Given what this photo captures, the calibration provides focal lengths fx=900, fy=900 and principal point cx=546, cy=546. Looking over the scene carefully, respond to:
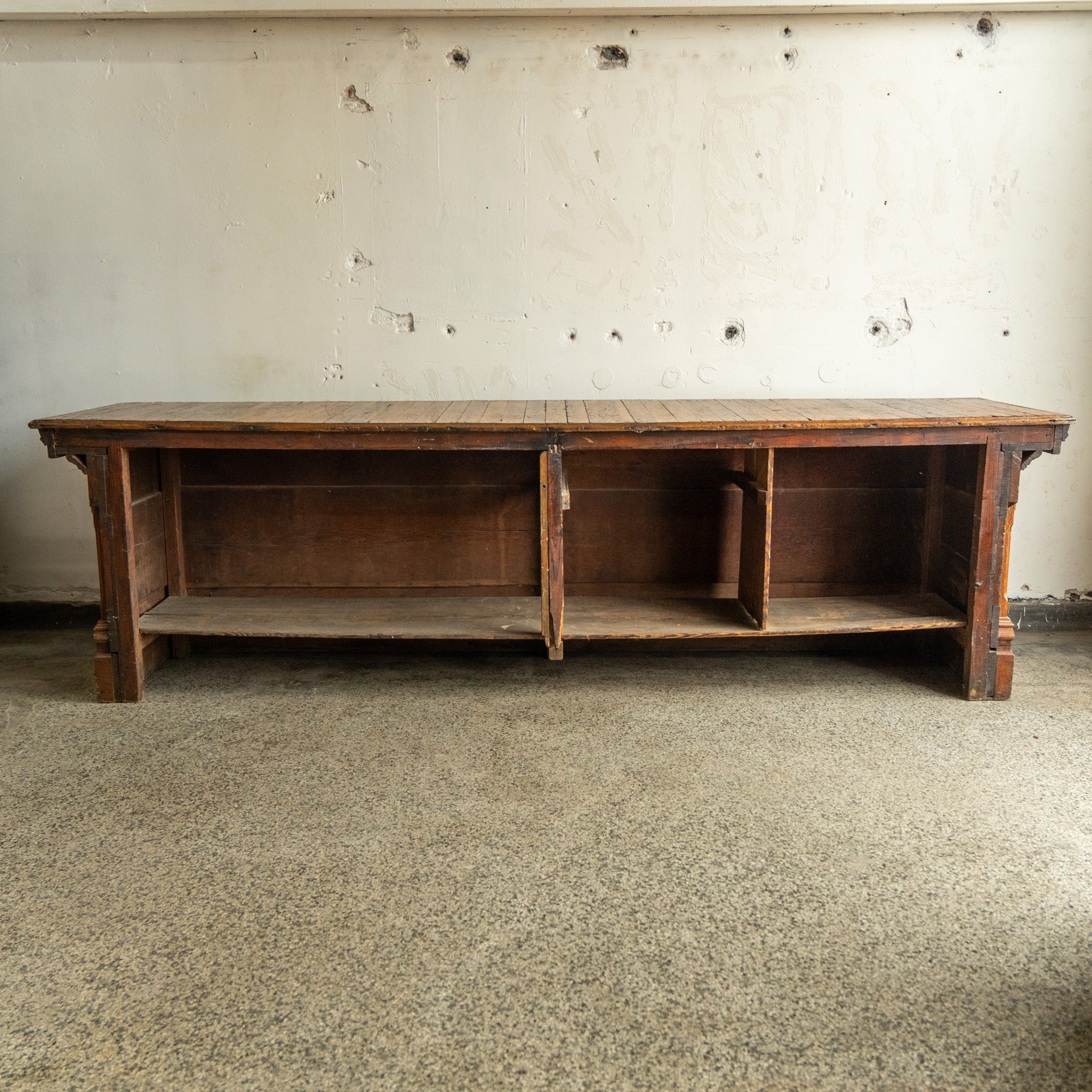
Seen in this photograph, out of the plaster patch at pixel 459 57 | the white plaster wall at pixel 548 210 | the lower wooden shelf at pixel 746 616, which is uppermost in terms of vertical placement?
the plaster patch at pixel 459 57

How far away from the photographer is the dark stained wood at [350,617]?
9.12 ft

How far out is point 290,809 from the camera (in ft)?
6.94

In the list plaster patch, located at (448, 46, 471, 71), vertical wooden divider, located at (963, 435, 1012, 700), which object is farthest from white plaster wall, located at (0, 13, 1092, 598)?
vertical wooden divider, located at (963, 435, 1012, 700)

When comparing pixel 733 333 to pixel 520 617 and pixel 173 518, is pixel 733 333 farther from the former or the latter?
pixel 173 518

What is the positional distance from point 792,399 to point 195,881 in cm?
237

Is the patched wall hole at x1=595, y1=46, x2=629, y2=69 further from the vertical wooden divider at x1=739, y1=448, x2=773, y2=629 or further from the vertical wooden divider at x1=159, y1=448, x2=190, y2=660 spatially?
the vertical wooden divider at x1=159, y1=448, x2=190, y2=660

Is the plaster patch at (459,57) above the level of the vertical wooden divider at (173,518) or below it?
above

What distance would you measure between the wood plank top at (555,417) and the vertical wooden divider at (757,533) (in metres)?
0.16

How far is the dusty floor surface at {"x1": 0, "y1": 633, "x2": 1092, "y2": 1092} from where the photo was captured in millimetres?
1375

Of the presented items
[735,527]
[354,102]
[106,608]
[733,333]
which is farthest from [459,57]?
[106,608]

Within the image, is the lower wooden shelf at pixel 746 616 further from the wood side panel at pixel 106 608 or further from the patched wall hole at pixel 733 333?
the wood side panel at pixel 106 608

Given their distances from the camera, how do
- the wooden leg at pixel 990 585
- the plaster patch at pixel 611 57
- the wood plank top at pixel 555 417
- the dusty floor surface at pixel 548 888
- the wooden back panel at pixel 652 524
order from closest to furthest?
the dusty floor surface at pixel 548 888 → the wood plank top at pixel 555 417 → the wooden leg at pixel 990 585 → the plaster patch at pixel 611 57 → the wooden back panel at pixel 652 524

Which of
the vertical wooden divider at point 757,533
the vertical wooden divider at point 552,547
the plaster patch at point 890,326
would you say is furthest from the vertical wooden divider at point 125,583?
the plaster patch at point 890,326

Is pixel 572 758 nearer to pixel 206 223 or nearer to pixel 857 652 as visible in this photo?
pixel 857 652
